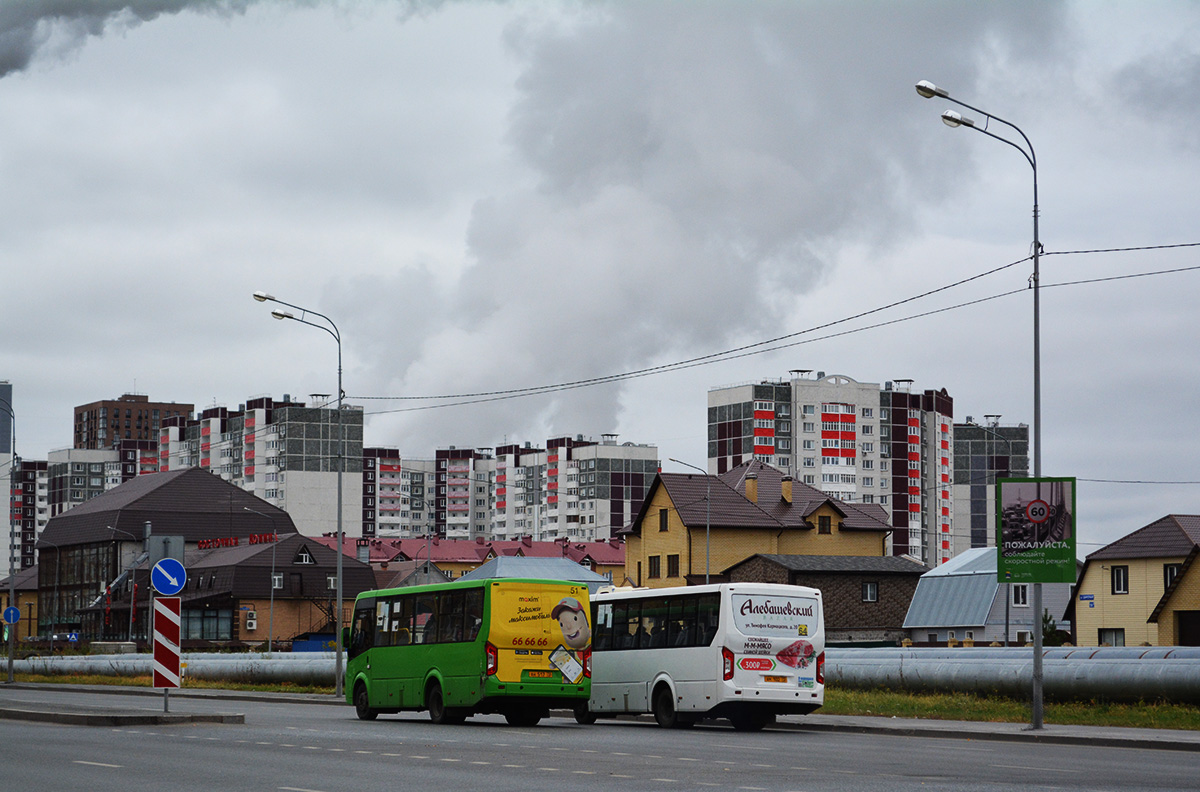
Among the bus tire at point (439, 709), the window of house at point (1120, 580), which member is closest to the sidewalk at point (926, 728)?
the bus tire at point (439, 709)

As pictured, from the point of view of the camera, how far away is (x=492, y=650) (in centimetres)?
2675

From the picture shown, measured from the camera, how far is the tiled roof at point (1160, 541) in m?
63.9

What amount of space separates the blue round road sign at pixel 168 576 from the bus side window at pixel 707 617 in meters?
9.20

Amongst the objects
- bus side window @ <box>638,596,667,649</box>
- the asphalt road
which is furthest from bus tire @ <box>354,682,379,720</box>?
bus side window @ <box>638,596,667,649</box>

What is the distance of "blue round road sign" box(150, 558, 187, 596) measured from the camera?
25.0 meters

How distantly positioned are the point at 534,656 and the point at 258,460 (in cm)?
17151

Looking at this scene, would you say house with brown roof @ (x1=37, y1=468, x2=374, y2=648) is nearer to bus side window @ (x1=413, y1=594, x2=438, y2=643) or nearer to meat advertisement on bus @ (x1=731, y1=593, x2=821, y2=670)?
bus side window @ (x1=413, y1=594, x2=438, y2=643)

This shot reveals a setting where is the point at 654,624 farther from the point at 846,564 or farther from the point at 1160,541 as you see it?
the point at 846,564

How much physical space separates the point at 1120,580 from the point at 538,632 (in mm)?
46194

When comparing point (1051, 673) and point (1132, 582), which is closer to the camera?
point (1051, 673)

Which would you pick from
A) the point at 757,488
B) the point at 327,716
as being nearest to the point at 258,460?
the point at 757,488

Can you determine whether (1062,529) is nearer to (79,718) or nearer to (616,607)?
(616,607)

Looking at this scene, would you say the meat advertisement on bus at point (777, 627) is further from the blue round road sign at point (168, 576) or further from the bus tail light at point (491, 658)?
the blue round road sign at point (168, 576)

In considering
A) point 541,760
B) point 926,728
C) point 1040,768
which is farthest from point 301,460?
point 1040,768
